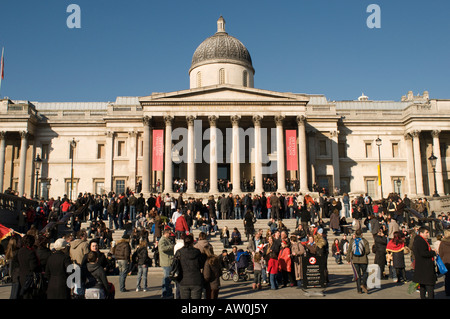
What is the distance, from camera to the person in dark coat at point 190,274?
27.5ft

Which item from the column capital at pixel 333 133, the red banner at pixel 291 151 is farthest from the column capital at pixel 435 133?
the red banner at pixel 291 151

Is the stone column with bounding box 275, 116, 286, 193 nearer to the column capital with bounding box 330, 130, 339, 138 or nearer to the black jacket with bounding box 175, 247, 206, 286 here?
the column capital with bounding box 330, 130, 339, 138

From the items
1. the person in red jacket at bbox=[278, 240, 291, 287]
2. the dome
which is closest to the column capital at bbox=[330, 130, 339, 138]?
the dome

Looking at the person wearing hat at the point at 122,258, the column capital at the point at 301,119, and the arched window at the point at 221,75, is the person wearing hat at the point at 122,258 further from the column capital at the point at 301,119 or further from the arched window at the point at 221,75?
the arched window at the point at 221,75

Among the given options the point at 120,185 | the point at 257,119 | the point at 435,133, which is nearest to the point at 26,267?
the point at 257,119

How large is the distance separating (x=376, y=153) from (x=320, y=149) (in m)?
6.42

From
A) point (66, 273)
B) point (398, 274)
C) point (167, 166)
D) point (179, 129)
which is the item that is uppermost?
point (179, 129)

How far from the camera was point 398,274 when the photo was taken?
14320mm

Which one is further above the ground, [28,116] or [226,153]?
[28,116]

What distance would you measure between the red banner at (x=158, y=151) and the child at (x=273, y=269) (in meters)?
23.0

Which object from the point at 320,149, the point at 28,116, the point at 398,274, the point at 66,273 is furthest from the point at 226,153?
the point at 66,273

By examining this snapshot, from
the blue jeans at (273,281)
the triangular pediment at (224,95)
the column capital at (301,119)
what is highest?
the triangular pediment at (224,95)
